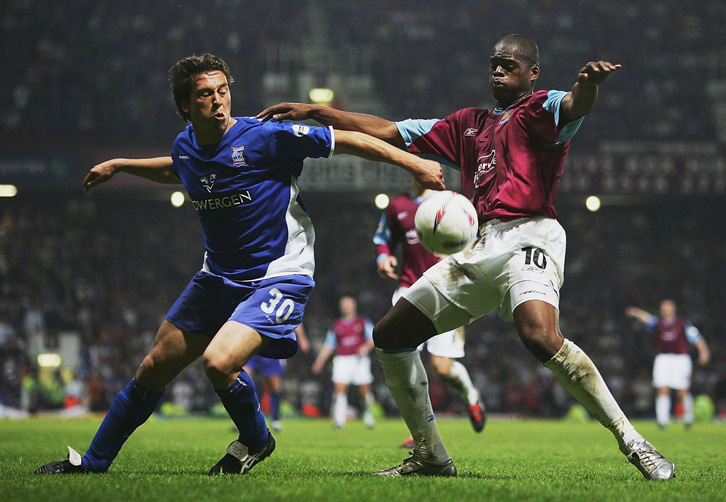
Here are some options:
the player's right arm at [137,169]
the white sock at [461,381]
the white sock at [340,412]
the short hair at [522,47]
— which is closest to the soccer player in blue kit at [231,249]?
the player's right arm at [137,169]

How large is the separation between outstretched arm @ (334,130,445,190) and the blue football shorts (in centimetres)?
79

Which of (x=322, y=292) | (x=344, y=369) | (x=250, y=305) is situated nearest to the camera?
(x=250, y=305)

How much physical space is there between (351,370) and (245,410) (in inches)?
406

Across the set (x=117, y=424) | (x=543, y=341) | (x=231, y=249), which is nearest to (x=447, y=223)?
(x=543, y=341)

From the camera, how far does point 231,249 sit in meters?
4.83

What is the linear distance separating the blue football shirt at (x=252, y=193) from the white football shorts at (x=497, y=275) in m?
0.77

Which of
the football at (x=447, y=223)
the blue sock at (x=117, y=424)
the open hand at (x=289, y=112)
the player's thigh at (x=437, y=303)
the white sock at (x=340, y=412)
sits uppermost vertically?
the open hand at (x=289, y=112)

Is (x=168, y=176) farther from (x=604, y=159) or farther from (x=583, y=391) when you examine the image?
(x=604, y=159)

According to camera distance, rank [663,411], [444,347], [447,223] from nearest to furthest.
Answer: [447,223], [444,347], [663,411]

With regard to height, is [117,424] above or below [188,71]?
below

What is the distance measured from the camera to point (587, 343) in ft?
71.9

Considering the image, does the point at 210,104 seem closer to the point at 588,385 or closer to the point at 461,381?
the point at 588,385

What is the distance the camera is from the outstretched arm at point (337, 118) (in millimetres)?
4895

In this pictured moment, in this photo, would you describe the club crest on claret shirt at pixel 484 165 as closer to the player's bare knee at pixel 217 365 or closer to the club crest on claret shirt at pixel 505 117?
the club crest on claret shirt at pixel 505 117
